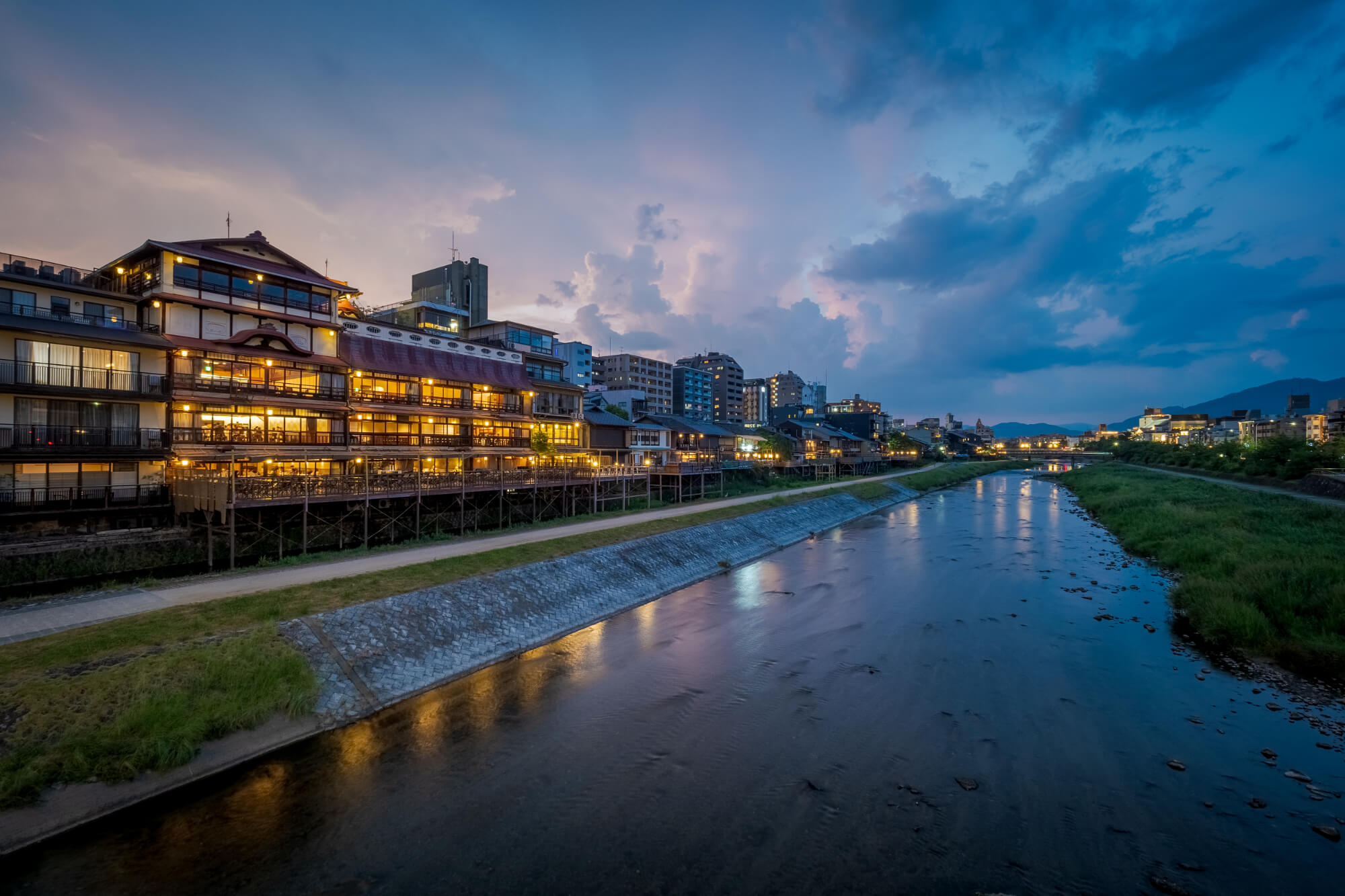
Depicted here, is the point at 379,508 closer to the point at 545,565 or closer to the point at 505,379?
the point at 545,565

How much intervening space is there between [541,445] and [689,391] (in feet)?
284

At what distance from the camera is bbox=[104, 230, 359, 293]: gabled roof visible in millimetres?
28562

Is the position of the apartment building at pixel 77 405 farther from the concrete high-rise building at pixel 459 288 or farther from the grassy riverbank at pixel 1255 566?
the grassy riverbank at pixel 1255 566

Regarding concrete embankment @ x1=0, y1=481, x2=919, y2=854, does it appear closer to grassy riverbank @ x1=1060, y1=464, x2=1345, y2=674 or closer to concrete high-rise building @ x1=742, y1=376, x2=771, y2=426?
grassy riverbank @ x1=1060, y1=464, x2=1345, y2=674

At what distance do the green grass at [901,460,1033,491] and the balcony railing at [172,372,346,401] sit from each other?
230 feet

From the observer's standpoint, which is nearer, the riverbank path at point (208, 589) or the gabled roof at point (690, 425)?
the riverbank path at point (208, 589)

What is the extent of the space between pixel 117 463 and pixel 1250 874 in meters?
38.3

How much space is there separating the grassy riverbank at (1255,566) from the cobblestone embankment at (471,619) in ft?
64.3

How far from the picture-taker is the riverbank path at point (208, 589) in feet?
47.4

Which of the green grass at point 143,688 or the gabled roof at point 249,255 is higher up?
the gabled roof at point 249,255

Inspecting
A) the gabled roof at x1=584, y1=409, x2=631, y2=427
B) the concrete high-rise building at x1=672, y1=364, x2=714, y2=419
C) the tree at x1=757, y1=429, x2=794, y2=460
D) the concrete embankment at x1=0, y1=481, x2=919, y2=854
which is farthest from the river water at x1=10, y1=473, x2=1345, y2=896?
the concrete high-rise building at x1=672, y1=364, x2=714, y2=419

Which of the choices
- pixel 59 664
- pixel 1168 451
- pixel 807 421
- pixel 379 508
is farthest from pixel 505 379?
pixel 1168 451

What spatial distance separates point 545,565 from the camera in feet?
74.0

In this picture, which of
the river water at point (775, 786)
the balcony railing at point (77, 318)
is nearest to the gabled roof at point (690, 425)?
the balcony railing at point (77, 318)
